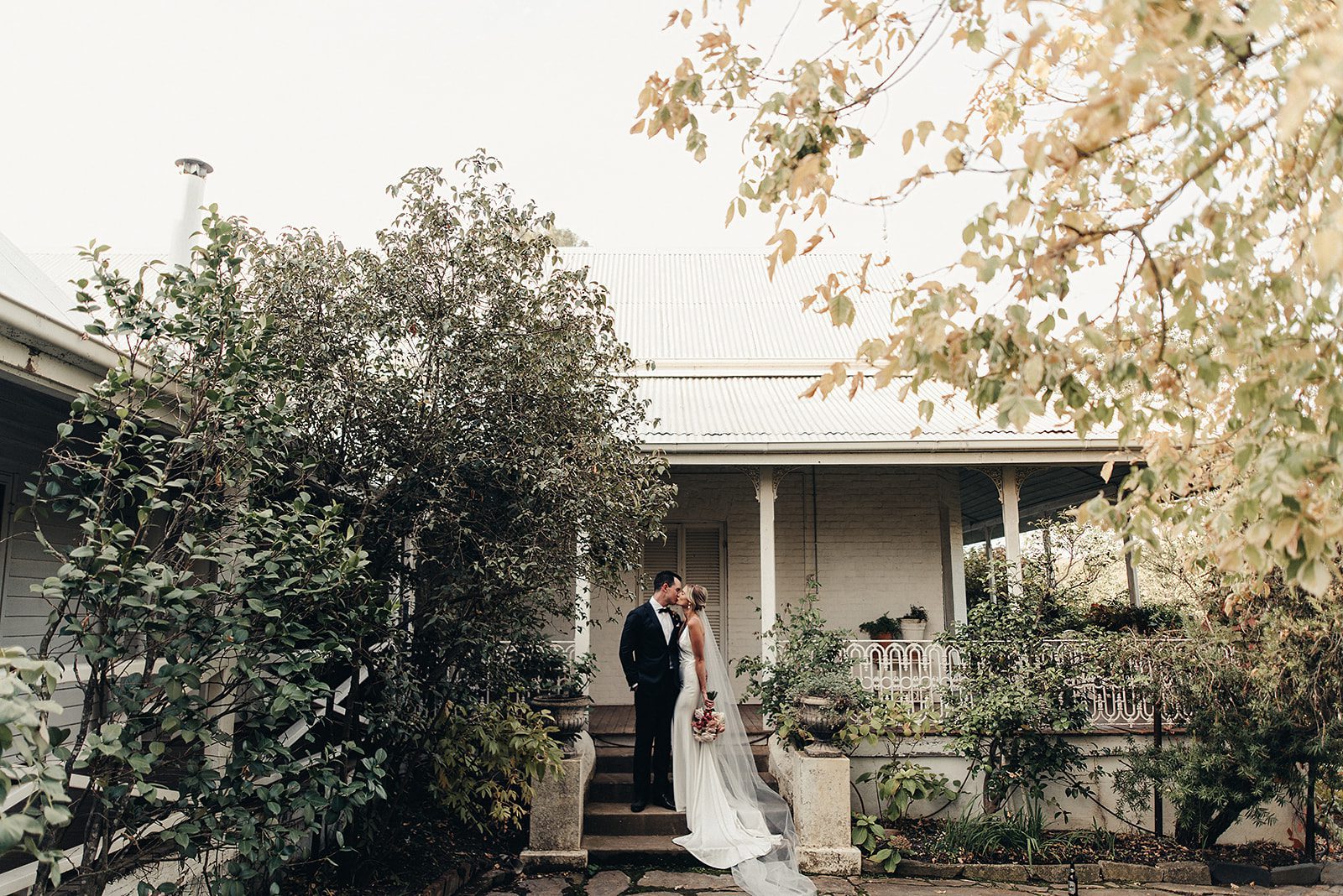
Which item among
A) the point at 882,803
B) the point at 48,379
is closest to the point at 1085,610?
the point at 882,803

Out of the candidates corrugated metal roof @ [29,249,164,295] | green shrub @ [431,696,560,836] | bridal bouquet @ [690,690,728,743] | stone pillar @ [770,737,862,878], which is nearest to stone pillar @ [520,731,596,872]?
green shrub @ [431,696,560,836]

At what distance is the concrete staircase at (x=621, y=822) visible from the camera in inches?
288

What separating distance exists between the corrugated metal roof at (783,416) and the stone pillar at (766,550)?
570mm

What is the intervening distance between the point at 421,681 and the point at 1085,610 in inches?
264

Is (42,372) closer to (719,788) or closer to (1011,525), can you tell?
(719,788)

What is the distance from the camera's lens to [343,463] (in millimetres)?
5797

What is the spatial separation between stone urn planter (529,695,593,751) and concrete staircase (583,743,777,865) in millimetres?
762

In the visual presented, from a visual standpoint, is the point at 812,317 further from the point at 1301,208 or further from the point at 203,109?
the point at 1301,208

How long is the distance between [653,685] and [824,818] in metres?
1.83

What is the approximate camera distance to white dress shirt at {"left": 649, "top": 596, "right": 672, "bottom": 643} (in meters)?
8.09


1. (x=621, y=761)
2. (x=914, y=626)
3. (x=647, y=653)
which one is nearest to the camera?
(x=647, y=653)

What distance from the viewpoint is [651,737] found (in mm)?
7930

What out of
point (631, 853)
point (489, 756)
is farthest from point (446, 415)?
point (631, 853)

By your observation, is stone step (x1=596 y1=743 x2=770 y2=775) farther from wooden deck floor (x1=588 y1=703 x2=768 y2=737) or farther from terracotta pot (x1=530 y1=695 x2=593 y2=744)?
terracotta pot (x1=530 y1=695 x2=593 y2=744)
